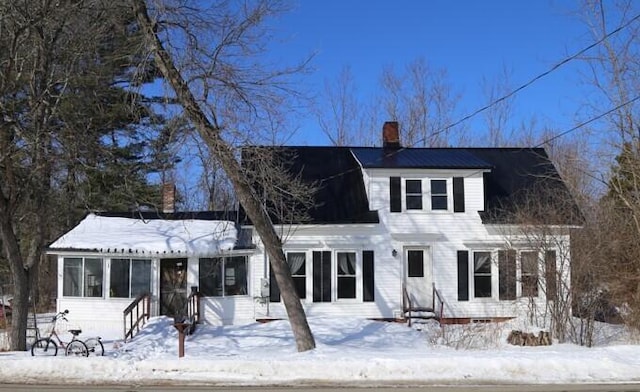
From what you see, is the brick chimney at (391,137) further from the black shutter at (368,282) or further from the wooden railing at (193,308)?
the wooden railing at (193,308)

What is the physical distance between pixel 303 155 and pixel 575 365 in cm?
1562

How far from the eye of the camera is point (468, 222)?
23.2 m

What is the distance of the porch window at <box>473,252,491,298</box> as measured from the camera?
23.1 m

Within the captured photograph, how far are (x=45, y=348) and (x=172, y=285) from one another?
6961 millimetres

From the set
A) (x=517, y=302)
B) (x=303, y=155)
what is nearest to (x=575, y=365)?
(x=517, y=302)

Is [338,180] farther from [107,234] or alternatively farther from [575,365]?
[575,365]

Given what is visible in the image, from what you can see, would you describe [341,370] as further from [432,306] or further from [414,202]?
[414,202]

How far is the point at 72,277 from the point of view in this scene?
74.1ft

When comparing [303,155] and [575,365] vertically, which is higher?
[303,155]

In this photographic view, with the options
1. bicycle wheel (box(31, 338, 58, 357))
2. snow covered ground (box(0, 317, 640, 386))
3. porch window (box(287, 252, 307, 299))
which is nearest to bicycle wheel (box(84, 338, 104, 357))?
bicycle wheel (box(31, 338, 58, 357))

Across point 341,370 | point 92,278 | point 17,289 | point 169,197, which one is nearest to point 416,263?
point 169,197

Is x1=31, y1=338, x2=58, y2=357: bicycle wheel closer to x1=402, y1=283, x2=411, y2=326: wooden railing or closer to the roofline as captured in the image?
the roofline

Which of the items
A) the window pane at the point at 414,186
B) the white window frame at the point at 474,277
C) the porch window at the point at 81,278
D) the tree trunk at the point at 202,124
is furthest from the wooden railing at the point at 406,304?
the porch window at the point at 81,278

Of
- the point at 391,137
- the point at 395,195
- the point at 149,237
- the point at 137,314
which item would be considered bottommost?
the point at 137,314
